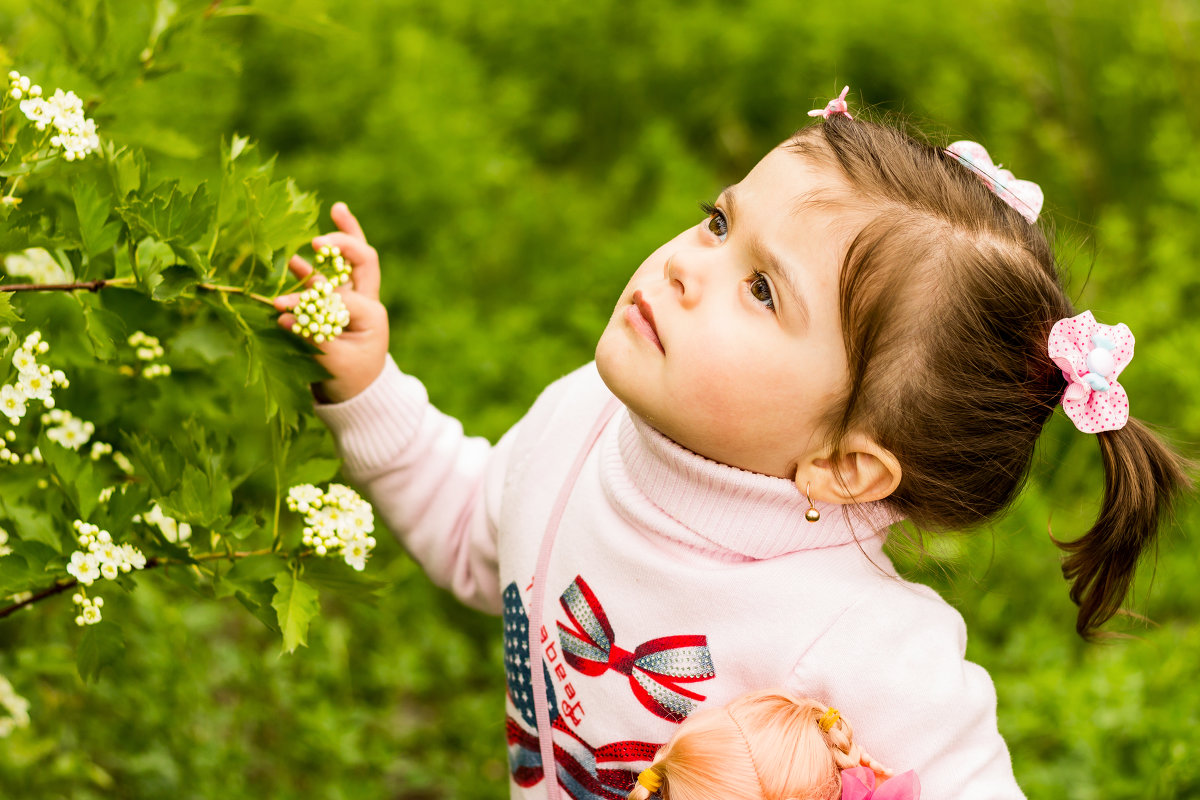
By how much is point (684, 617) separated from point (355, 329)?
2.16ft

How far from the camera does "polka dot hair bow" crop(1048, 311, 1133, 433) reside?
59.5 inches

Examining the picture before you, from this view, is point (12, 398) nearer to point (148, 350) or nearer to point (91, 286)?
point (91, 286)

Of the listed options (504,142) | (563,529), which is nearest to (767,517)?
(563,529)

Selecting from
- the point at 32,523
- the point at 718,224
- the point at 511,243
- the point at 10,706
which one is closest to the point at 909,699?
the point at 718,224

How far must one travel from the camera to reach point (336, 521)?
1.45 metres

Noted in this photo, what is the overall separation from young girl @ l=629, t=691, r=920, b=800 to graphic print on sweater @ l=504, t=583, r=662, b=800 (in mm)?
176

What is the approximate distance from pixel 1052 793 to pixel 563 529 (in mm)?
1377

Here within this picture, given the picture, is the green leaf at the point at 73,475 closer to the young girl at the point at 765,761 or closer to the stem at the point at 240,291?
the stem at the point at 240,291

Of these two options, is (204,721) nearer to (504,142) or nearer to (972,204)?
(972,204)

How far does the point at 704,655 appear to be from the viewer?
156 centimetres

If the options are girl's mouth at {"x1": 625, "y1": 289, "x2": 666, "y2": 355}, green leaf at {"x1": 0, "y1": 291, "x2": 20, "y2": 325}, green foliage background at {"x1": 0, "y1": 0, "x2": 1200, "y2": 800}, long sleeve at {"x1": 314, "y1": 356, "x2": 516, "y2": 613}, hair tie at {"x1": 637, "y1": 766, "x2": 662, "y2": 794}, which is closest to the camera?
green leaf at {"x1": 0, "y1": 291, "x2": 20, "y2": 325}

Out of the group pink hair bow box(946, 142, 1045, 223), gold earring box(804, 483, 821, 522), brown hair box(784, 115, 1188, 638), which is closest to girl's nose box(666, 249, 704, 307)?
brown hair box(784, 115, 1188, 638)

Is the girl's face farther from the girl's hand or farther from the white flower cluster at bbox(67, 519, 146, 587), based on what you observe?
the white flower cluster at bbox(67, 519, 146, 587)

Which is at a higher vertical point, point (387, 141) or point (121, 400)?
point (121, 400)
